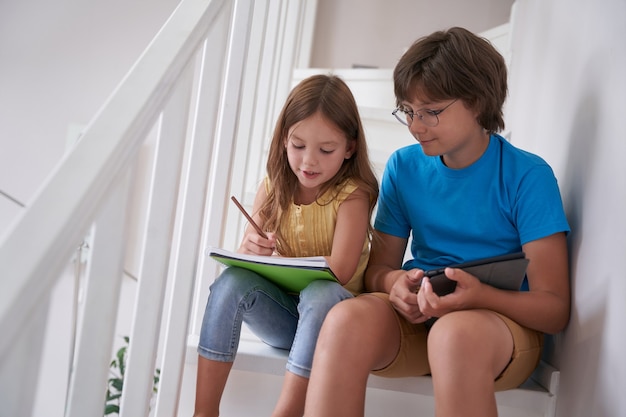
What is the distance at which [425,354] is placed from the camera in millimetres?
1115

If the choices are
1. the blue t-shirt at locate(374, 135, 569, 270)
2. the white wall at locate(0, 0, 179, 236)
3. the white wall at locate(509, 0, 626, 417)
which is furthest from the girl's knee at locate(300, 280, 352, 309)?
the white wall at locate(0, 0, 179, 236)

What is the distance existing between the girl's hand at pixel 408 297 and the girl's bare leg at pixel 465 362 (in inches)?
3.7

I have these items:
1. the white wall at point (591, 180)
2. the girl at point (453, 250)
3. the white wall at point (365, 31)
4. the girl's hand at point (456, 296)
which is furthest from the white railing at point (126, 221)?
the white wall at point (365, 31)

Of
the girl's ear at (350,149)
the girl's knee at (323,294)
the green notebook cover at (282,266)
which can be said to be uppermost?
the girl's ear at (350,149)

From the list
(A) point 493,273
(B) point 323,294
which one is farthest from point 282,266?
(A) point 493,273

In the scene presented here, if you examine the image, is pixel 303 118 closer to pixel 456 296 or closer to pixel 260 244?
pixel 260 244

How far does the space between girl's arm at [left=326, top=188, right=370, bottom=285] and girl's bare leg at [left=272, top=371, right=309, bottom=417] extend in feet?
0.73

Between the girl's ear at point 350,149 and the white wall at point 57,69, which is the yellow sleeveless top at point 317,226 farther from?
the white wall at point 57,69

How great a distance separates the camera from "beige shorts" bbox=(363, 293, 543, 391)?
101cm

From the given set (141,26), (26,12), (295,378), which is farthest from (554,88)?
(26,12)

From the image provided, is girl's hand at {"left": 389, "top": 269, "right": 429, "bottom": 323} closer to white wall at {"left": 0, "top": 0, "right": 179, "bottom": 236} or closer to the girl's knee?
the girl's knee

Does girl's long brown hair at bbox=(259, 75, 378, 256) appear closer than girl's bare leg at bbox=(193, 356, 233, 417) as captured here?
No

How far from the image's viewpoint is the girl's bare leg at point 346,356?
0.93m

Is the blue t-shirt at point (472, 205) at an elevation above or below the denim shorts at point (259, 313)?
above
